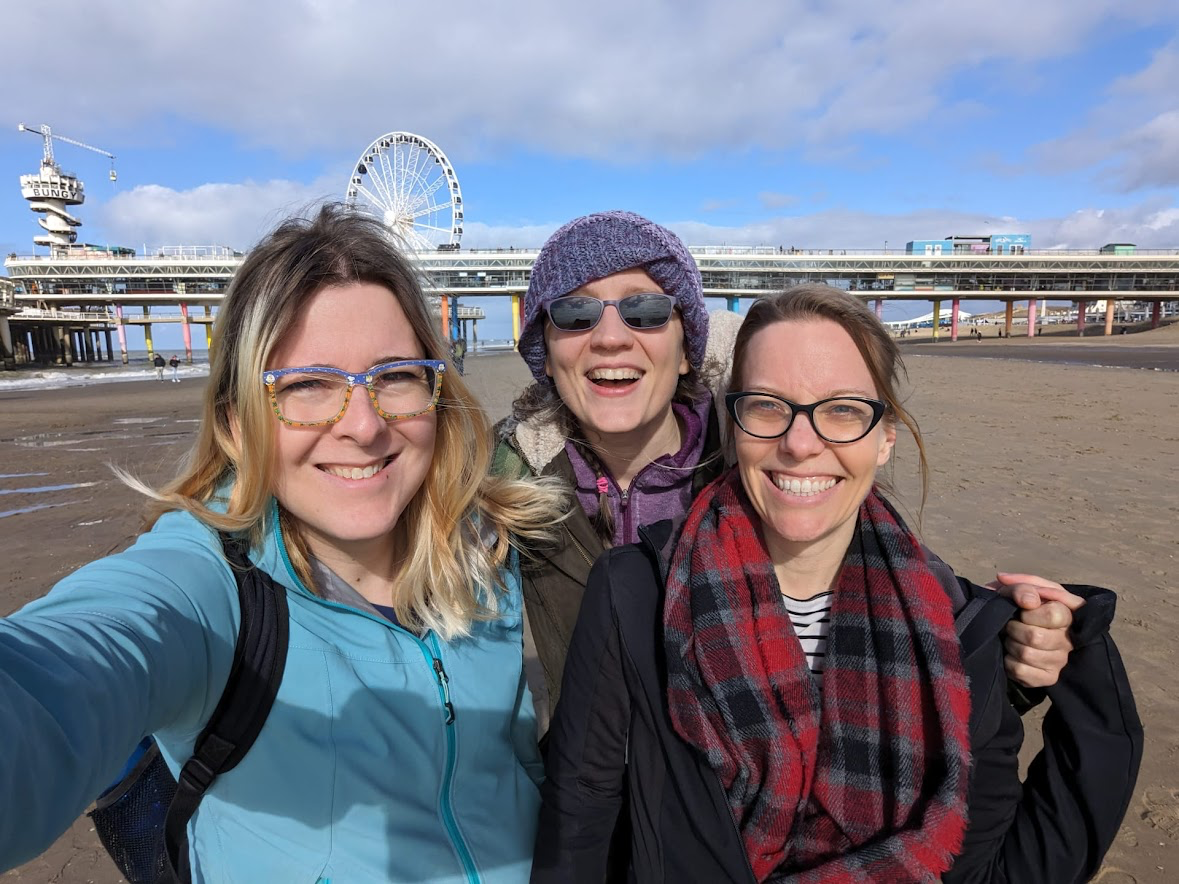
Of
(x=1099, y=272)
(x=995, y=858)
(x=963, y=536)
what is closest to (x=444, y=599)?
(x=995, y=858)

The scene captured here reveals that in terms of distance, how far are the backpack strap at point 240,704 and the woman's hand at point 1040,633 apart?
152cm

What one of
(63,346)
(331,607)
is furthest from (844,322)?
(63,346)

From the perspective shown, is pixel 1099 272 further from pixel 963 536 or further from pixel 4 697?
pixel 4 697

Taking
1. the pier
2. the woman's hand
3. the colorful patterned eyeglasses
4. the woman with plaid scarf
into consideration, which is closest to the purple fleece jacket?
the woman with plaid scarf

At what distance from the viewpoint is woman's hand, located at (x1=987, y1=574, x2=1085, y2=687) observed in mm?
1254

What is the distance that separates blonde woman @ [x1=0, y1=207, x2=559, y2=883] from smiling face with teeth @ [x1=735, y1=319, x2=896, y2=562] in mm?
659

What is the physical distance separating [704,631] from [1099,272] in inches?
2700

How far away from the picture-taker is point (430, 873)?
1.38 meters

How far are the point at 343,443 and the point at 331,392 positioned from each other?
0.12 m

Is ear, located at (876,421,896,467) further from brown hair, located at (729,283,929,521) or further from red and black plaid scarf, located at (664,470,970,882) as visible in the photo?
red and black plaid scarf, located at (664,470,970,882)

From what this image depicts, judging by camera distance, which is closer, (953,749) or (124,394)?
(953,749)

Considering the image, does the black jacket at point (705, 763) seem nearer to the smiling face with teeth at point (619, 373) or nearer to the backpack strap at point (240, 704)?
the smiling face with teeth at point (619, 373)

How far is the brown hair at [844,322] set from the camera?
158 centimetres

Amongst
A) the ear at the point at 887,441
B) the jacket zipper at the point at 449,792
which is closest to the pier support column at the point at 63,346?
the jacket zipper at the point at 449,792
